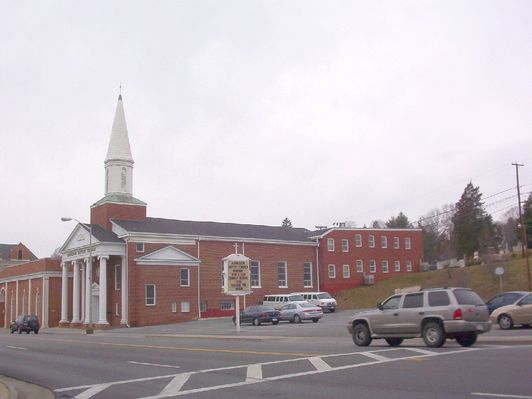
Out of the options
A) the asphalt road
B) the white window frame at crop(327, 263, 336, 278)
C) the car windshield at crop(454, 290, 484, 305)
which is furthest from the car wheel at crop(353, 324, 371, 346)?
the white window frame at crop(327, 263, 336, 278)

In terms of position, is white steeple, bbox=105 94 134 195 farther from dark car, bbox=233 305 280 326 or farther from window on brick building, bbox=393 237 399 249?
window on brick building, bbox=393 237 399 249

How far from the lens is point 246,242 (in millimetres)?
67500

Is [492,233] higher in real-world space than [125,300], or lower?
higher

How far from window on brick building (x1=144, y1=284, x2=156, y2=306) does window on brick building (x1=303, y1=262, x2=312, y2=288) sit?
1976 cm

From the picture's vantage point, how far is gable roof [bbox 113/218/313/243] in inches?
2434

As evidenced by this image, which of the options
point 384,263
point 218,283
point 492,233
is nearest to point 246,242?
point 218,283

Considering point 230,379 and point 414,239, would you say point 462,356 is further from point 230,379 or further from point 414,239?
point 414,239

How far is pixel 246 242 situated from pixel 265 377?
53.6 m

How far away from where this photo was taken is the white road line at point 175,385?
41.5 feet

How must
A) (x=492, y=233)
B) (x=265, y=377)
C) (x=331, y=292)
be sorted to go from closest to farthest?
1. (x=265, y=377)
2. (x=331, y=292)
3. (x=492, y=233)

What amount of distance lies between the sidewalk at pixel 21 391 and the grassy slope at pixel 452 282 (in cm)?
4586

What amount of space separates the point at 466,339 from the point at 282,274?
51586mm

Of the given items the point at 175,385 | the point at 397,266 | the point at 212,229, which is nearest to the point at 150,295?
the point at 212,229

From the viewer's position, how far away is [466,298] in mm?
19094
